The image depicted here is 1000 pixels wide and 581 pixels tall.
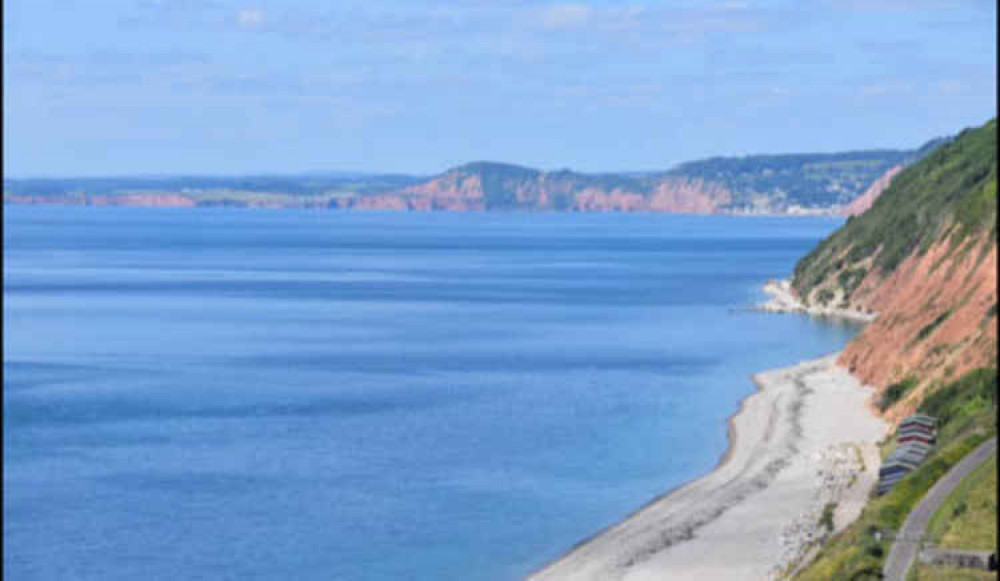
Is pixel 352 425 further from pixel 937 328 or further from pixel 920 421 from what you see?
pixel 937 328

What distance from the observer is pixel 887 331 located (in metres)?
76.6

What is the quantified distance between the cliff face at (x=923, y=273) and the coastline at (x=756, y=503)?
348 centimetres

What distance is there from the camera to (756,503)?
166 ft

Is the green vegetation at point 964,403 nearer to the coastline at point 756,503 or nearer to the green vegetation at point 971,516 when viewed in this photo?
the coastline at point 756,503

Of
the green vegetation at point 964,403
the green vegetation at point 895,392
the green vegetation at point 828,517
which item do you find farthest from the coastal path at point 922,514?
the green vegetation at point 895,392

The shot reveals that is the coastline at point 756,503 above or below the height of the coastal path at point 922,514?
Result: below

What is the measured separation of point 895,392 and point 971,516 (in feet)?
92.9

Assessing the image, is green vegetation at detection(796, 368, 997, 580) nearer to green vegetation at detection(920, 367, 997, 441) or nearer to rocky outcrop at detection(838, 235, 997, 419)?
green vegetation at detection(920, 367, 997, 441)

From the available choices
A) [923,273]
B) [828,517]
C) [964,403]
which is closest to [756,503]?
[828,517]

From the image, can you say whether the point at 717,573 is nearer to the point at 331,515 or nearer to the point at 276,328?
the point at 331,515

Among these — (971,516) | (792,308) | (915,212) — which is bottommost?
(792,308)

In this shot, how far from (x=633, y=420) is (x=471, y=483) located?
15.0m

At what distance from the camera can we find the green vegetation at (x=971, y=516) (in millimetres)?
35656

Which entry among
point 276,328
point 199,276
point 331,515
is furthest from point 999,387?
point 199,276
